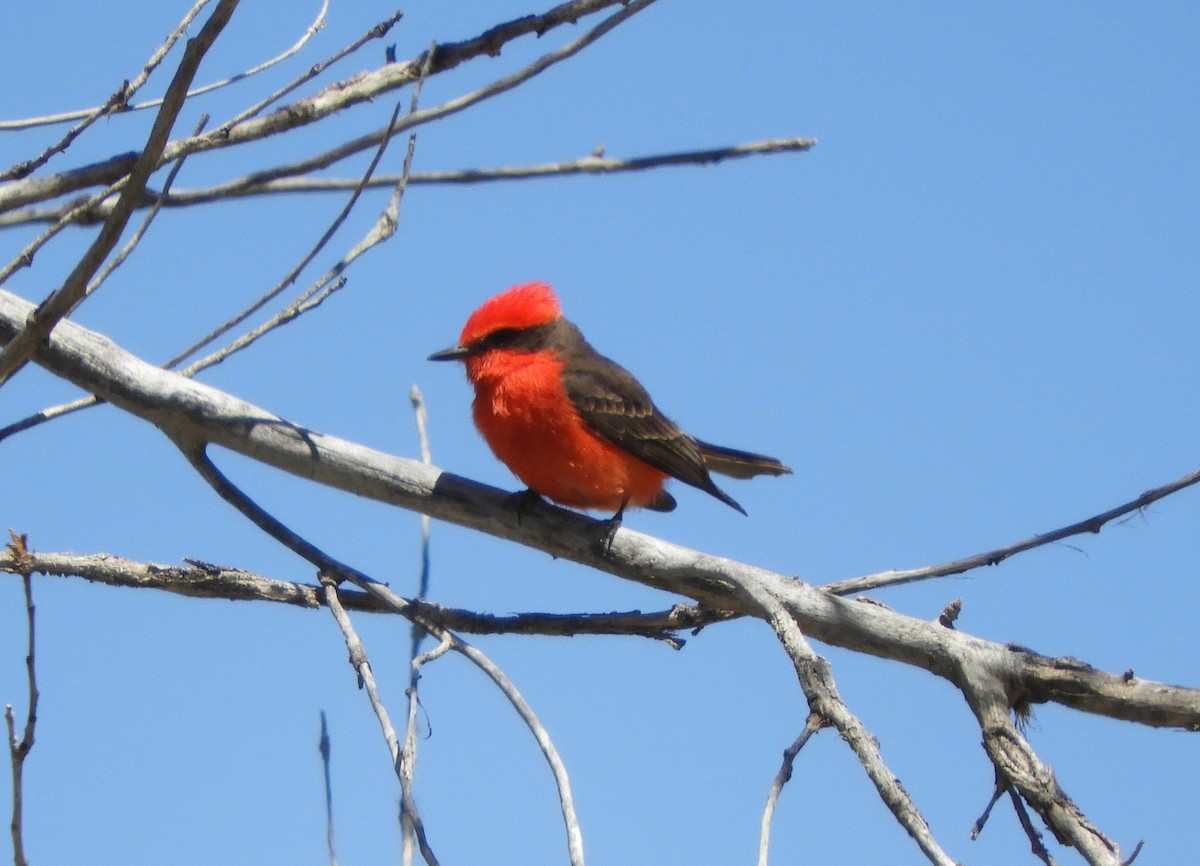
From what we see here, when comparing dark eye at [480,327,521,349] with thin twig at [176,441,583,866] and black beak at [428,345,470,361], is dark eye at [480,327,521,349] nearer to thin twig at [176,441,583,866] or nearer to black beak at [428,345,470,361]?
black beak at [428,345,470,361]

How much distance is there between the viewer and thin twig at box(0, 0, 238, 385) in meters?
2.71

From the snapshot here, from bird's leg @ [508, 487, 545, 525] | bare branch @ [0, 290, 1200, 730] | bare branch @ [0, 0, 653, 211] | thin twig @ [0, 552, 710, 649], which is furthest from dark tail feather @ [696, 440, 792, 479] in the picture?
bare branch @ [0, 0, 653, 211]

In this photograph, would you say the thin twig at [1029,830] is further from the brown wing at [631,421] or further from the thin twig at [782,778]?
the brown wing at [631,421]

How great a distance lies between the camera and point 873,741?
8.98 ft

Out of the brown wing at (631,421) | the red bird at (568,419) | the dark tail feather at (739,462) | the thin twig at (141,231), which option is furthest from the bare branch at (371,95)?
the dark tail feather at (739,462)

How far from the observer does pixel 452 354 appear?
6699mm

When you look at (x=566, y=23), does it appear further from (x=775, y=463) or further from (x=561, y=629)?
(x=775, y=463)

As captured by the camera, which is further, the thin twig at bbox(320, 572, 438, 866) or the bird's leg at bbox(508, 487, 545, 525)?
the bird's leg at bbox(508, 487, 545, 525)

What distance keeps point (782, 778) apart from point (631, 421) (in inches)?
142

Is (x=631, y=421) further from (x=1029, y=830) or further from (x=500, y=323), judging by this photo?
(x=1029, y=830)

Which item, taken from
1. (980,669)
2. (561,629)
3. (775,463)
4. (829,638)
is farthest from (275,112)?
(775,463)

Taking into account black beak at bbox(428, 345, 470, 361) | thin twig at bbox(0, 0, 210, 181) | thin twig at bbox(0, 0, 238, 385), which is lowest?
thin twig at bbox(0, 0, 238, 385)

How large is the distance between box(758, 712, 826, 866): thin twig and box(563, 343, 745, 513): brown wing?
3375mm

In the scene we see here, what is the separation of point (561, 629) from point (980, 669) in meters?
1.21
